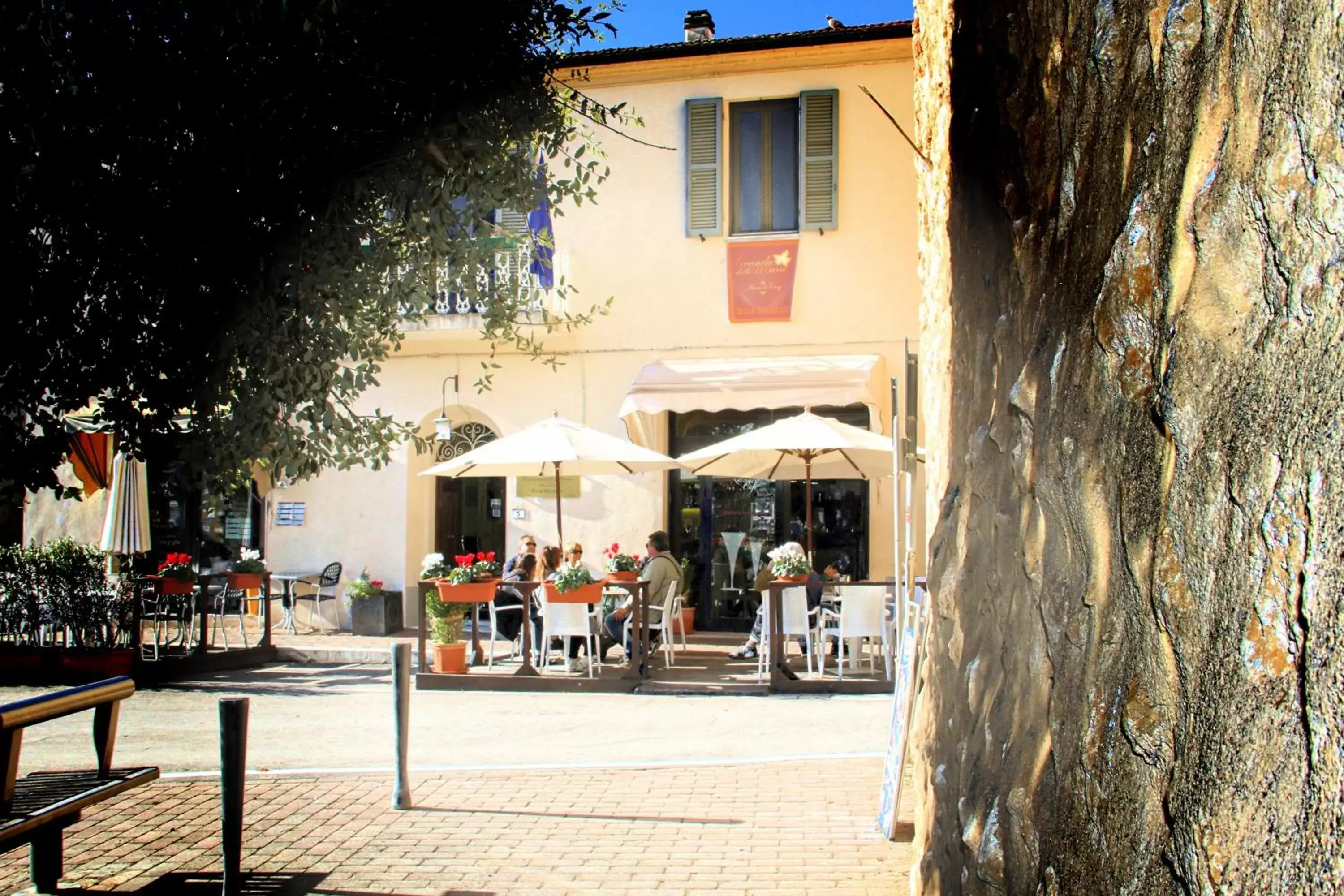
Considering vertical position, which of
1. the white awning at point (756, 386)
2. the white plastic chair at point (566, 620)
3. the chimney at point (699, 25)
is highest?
the chimney at point (699, 25)

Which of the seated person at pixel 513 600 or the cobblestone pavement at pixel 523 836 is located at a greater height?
the seated person at pixel 513 600

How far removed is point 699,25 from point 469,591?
35.9 feet

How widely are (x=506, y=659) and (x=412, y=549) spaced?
4.96m

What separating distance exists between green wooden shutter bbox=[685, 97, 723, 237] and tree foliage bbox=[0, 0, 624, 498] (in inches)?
456

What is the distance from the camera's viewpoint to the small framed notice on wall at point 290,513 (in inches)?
722

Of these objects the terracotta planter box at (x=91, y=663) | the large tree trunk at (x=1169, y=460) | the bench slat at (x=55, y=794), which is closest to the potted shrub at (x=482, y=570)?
the terracotta planter box at (x=91, y=663)

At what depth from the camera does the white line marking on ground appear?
7.79 m

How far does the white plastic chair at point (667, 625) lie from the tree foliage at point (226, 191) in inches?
275

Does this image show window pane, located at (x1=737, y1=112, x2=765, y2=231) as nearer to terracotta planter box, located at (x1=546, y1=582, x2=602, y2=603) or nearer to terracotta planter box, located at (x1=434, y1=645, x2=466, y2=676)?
terracotta planter box, located at (x1=546, y1=582, x2=602, y2=603)

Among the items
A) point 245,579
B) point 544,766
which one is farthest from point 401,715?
point 245,579

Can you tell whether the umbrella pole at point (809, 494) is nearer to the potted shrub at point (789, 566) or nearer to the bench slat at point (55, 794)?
the potted shrub at point (789, 566)

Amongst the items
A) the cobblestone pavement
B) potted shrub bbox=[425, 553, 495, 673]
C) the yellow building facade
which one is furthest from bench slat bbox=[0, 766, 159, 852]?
the yellow building facade

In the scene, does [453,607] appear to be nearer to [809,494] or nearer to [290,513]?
[809,494]

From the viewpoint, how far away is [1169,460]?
6.30 ft
